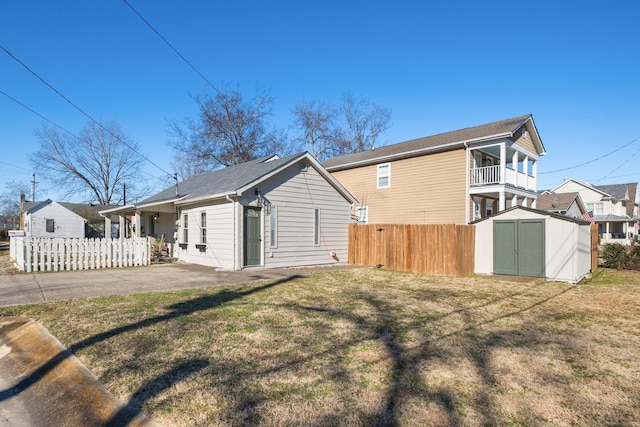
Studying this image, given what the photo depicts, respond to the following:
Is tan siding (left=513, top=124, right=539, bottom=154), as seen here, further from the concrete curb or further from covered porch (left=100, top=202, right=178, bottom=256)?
the concrete curb

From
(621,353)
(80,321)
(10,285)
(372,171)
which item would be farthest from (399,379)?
(372,171)

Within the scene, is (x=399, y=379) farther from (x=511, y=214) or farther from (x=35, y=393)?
(x=511, y=214)

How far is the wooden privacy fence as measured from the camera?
12250 millimetres

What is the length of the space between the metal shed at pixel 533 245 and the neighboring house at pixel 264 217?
5623mm

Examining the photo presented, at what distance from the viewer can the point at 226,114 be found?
1277 inches

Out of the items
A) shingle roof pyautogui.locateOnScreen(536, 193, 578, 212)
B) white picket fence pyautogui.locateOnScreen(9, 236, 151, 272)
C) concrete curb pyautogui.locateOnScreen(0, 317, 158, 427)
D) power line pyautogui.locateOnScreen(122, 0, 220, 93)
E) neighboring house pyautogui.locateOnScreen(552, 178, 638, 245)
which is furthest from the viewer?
neighboring house pyautogui.locateOnScreen(552, 178, 638, 245)

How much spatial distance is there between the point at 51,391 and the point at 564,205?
89.7 feet

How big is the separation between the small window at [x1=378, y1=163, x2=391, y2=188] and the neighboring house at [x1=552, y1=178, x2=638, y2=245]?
96.0ft

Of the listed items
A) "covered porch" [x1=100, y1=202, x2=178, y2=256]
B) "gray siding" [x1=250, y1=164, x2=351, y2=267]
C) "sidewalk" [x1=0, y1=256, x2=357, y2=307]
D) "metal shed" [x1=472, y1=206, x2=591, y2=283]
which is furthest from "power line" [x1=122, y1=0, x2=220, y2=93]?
"metal shed" [x1=472, y1=206, x2=591, y2=283]

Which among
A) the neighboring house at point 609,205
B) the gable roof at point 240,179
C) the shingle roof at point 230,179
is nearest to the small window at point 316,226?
the gable roof at point 240,179

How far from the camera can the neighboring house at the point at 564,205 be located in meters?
23.5

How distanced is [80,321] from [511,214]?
12.1m

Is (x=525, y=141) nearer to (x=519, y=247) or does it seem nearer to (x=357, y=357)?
(x=519, y=247)

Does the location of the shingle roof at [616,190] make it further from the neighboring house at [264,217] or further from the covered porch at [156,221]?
the covered porch at [156,221]
